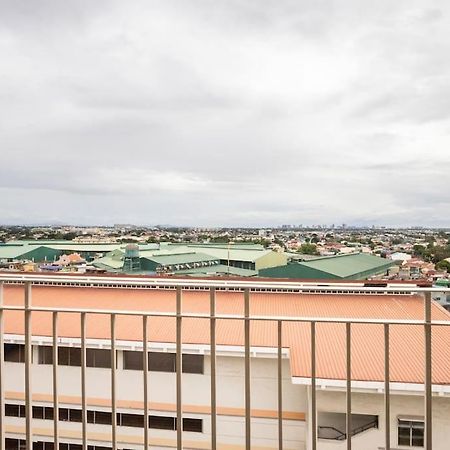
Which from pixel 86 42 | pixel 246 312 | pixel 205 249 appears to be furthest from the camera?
pixel 205 249

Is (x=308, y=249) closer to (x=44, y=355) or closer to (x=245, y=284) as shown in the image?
(x=44, y=355)

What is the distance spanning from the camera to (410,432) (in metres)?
3.36

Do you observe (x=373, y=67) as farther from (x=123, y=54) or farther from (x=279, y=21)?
(x=123, y=54)

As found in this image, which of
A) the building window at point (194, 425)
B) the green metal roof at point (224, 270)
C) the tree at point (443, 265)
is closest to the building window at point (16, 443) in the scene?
the building window at point (194, 425)

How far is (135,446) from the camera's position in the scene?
4453 millimetres

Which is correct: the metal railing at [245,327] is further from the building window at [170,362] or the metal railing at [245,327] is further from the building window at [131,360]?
the building window at [131,360]

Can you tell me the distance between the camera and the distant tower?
22.1 ft

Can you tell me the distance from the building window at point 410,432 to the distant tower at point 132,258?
4.68 metres

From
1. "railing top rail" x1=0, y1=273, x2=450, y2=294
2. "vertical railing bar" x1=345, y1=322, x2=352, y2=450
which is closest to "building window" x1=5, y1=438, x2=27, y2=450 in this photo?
"railing top rail" x1=0, y1=273, x2=450, y2=294

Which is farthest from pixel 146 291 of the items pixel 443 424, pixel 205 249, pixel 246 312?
pixel 246 312

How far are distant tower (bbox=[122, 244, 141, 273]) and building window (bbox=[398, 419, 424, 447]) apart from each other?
468cm

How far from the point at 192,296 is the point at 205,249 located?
1.52 meters

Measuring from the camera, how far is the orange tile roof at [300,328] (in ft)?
11.1

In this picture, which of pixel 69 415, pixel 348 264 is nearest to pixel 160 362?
pixel 69 415
